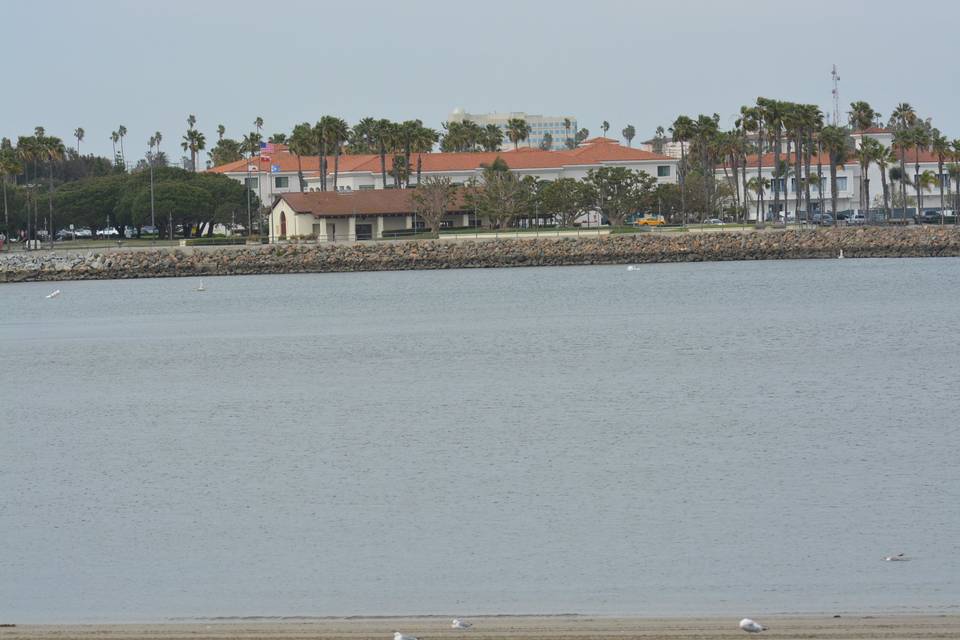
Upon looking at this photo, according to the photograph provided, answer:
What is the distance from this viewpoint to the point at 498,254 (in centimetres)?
8981

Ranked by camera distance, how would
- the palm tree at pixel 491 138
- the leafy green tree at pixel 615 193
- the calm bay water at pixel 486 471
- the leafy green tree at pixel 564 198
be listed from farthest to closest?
the palm tree at pixel 491 138
the leafy green tree at pixel 615 193
the leafy green tree at pixel 564 198
the calm bay water at pixel 486 471

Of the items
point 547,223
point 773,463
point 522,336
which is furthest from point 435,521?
point 547,223

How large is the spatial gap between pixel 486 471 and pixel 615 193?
3525 inches

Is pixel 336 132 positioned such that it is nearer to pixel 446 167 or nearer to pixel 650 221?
pixel 446 167

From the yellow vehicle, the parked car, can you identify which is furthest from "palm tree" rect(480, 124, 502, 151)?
the parked car

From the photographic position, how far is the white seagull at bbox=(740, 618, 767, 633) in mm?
10938

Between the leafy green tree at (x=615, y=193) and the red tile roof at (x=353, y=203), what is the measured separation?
11238mm

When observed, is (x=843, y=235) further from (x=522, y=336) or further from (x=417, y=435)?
(x=417, y=435)

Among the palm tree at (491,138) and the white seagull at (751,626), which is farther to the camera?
the palm tree at (491,138)

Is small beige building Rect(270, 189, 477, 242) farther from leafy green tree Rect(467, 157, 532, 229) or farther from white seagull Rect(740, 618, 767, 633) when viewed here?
white seagull Rect(740, 618, 767, 633)

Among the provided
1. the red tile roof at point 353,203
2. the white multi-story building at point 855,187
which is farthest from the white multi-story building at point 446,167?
the red tile roof at point 353,203

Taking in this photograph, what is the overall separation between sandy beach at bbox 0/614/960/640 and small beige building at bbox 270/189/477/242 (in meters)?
89.8

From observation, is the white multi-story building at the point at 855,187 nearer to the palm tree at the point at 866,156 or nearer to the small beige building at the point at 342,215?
the palm tree at the point at 866,156

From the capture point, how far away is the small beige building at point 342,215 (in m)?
103
